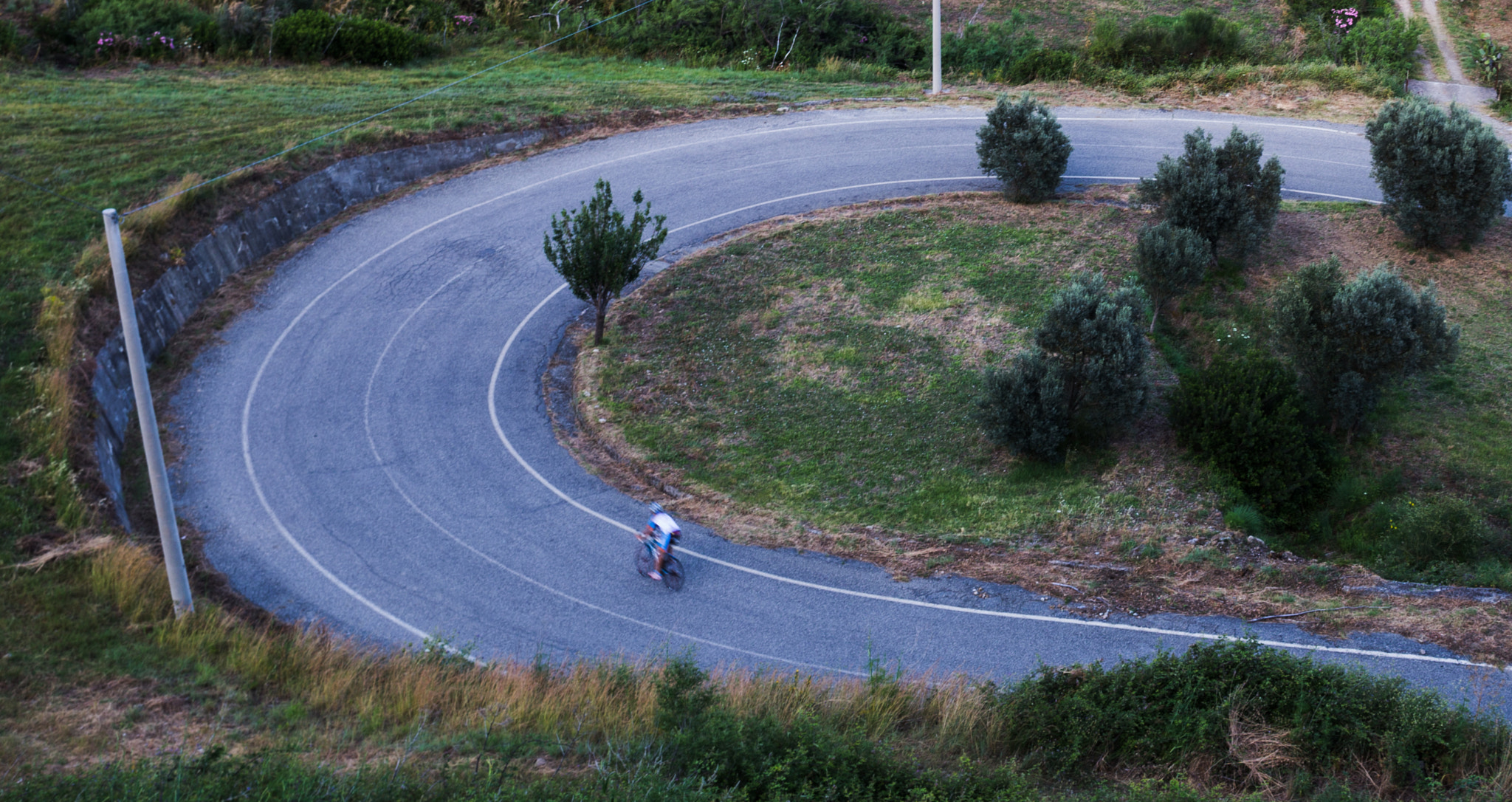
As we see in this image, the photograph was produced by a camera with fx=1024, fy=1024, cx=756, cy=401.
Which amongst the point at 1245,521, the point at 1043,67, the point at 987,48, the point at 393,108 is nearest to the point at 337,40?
the point at 393,108

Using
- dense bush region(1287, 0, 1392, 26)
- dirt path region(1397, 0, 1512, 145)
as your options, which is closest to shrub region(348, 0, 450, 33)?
dense bush region(1287, 0, 1392, 26)

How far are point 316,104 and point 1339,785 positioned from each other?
32411 mm

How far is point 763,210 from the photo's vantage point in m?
29.7

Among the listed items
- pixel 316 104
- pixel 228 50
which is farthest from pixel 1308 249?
pixel 228 50

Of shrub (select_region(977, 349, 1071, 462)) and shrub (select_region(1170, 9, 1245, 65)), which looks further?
shrub (select_region(1170, 9, 1245, 65))

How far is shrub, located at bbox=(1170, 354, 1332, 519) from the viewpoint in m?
19.4

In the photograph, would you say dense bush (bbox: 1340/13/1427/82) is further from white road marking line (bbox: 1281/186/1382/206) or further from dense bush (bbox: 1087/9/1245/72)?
white road marking line (bbox: 1281/186/1382/206)

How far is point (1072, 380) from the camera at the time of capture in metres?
20.9

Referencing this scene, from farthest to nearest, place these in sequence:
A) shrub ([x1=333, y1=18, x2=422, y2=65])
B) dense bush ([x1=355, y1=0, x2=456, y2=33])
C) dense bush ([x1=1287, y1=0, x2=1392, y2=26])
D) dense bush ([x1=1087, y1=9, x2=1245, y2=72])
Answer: dense bush ([x1=355, y1=0, x2=456, y2=33]) → dense bush ([x1=1287, y1=0, x2=1392, y2=26]) → shrub ([x1=333, y1=18, x2=422, y2=65]) → dense bush ([x1=1087, y1=9, x2=1245, y2=72])

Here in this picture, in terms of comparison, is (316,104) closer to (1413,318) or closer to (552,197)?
(552,197)

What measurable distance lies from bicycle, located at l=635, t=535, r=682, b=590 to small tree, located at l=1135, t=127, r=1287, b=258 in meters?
15.3

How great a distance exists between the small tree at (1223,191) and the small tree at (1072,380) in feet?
18.0

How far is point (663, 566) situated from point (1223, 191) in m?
16.8

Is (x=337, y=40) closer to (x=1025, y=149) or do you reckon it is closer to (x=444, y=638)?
(x=1025, y=149)
